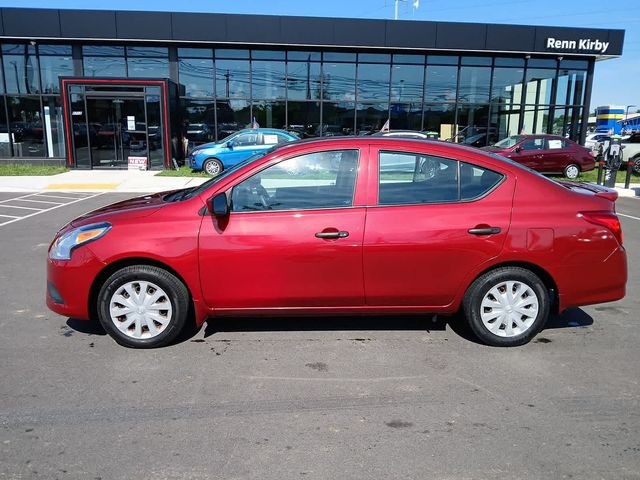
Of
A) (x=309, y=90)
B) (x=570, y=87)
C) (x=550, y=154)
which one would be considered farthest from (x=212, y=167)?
(x=570, y=87)

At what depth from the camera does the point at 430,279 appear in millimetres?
4039

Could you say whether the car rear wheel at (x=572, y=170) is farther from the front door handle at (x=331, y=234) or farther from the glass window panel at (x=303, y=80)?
the front door handle at (x=331, y=234)

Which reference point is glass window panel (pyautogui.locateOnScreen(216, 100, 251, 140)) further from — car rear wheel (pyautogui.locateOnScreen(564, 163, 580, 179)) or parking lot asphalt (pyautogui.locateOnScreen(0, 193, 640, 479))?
parking lot asphalt (pyautogui.locateOnScreen(0, 193, 640, 479))

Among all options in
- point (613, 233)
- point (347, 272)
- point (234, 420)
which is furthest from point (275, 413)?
point (613, 233)

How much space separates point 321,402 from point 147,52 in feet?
66.1

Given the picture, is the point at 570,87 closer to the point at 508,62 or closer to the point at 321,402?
the point at 508,62

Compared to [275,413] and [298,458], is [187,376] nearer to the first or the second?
[275,413]

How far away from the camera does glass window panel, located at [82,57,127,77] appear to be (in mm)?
20125

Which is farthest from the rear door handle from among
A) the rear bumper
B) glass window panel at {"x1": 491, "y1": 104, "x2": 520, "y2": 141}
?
glass window panel at {"x1": 491, "y1": 104, "x2": 520, "y2": 141}

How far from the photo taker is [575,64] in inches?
877

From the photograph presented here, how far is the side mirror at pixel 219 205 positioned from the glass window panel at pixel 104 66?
18.8 m

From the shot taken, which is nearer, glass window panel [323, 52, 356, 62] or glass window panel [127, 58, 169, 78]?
glass window panel [127, 58, 169, 78]

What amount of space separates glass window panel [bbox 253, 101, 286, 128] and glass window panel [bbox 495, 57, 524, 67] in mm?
9350

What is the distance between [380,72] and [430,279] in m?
18.9
